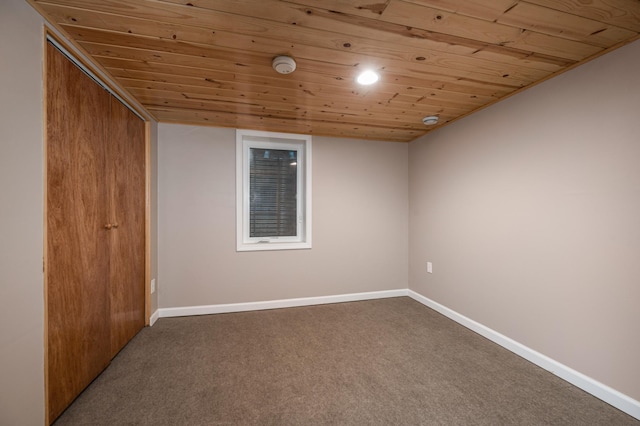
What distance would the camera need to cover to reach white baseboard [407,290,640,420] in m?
1.59

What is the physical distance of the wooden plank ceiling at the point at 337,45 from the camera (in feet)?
4.28

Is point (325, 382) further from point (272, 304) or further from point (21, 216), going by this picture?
point (21, 216)

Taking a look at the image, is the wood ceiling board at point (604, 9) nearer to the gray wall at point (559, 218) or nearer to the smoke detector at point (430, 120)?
the gray wall at point (559, 218)

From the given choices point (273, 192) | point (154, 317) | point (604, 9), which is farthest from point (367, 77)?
point (154, 317)

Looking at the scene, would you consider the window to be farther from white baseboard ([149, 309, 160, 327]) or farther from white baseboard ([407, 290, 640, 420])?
white baseboard ([407, 290, 640, 420])

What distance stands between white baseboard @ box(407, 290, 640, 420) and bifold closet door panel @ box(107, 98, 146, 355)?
3251mm

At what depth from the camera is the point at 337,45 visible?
159cm

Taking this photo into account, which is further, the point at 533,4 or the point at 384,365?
the point at 384,365

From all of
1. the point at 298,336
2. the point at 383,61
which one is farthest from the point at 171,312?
the point at 383,61

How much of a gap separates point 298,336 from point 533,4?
2.82 m

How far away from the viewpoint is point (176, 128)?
2994 millimetres

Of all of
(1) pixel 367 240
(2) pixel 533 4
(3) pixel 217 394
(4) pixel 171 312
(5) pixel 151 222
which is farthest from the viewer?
(1) pixel 367 240

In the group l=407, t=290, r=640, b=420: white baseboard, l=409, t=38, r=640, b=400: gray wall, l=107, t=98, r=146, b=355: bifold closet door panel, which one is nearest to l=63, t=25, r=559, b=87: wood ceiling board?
l=409, t=38, r=640, b=400: gray wall

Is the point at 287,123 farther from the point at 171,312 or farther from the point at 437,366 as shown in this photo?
the point at 437,366
